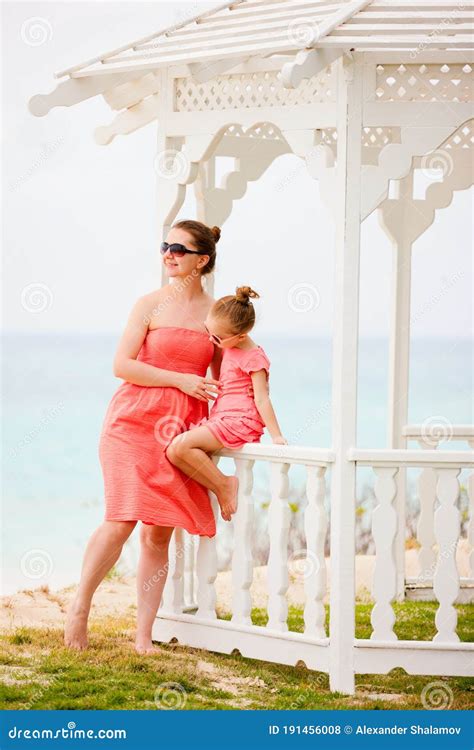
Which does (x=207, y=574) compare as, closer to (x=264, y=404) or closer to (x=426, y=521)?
(x=264, y=404)

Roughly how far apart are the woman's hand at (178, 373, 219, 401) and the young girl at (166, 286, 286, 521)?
0.06 metres

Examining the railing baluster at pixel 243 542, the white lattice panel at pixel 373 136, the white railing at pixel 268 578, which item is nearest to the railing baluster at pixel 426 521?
the white lattice panel at pixel 373 136

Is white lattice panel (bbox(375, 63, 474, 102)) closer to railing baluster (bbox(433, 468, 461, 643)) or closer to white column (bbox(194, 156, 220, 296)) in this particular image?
white column (bbox(194, 156, 220, 296))

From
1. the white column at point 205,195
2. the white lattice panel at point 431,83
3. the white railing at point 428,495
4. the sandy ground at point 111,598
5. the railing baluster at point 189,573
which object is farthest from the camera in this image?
the white railing at point 428,495

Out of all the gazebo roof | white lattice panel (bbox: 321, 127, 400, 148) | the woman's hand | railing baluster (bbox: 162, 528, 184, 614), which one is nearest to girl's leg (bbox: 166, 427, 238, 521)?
the woman's hand

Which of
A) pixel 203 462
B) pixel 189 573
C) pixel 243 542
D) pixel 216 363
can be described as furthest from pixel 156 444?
pixel 189 573

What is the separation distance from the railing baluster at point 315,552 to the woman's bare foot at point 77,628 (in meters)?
1.17

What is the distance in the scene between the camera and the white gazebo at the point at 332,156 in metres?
5.74

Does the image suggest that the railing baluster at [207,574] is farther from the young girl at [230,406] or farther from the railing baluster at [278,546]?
the railing baluster at [278,546]

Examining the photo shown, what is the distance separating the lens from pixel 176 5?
70.4ft

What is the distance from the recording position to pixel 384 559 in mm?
5938

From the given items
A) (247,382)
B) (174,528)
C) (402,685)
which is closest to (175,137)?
(247,382)

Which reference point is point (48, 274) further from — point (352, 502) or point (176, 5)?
point (352, 502)

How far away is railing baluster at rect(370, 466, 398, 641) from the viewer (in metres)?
5.93
